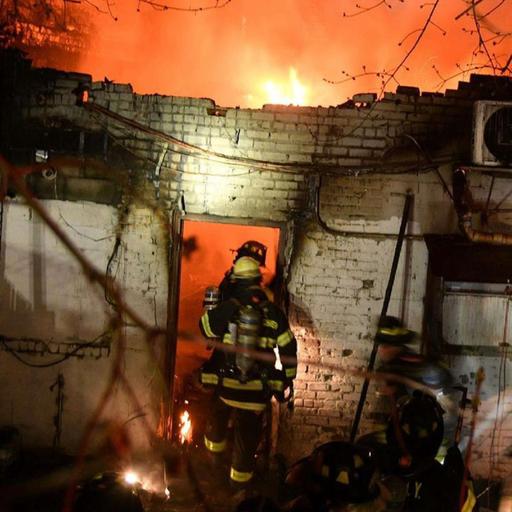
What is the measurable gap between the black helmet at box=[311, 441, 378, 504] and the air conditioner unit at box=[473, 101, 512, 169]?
4.06 m

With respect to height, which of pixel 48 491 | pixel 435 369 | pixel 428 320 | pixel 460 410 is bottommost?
pixel 48 491

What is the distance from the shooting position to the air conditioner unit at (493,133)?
5887 millimetres

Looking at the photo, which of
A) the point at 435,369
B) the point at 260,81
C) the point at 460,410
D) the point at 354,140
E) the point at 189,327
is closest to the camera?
the point at 435,369

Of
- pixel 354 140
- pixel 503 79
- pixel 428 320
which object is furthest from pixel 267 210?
pixel 503 79

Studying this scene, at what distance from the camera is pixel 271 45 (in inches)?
465

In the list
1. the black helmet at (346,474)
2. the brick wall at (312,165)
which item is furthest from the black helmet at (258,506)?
the brick wall at (312,165)

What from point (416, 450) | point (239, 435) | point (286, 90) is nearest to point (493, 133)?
Answer: point (416, 450)

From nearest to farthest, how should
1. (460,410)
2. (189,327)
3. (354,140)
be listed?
(460,410) < (354,140) < (189,327)

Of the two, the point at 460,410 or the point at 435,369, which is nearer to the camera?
the point at 435,369

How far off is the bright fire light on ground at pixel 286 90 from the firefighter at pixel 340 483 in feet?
28.6

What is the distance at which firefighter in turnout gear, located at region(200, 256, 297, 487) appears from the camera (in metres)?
5.28

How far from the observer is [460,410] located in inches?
227

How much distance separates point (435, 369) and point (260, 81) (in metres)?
8.73

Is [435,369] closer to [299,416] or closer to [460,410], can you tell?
[460,410]
